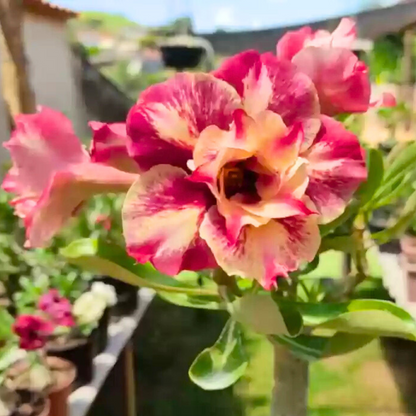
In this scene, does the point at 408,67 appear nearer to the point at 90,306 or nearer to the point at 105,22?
the point at 105,22

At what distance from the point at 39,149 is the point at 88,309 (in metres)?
0.73

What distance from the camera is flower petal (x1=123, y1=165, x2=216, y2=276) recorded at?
31cm

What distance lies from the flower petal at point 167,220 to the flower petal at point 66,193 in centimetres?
3


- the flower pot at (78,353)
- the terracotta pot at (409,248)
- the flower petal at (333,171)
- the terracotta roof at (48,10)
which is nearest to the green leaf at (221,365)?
the flower petal at (333,171)

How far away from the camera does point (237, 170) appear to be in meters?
0.34

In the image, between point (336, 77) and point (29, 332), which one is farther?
point (29, 332)

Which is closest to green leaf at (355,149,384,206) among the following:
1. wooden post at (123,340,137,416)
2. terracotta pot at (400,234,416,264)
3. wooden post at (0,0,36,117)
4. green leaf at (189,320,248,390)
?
green leaf at (189,320,248,390)

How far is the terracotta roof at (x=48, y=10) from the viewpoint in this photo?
1.61 metres

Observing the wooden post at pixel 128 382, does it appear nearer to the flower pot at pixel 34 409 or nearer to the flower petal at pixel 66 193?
the flower pot at pixel 34 409

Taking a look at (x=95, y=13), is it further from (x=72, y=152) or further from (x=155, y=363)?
(x=72, y=152)

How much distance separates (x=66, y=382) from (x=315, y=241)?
64 cm

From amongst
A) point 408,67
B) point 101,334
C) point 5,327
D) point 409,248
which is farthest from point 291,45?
point 408,67

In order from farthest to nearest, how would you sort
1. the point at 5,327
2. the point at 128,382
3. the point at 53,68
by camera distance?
the point at 53,68 < the point at 128,382 < the point at 5,327

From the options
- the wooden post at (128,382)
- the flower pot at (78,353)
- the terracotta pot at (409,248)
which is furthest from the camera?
the terracotta pot at (409,248)
